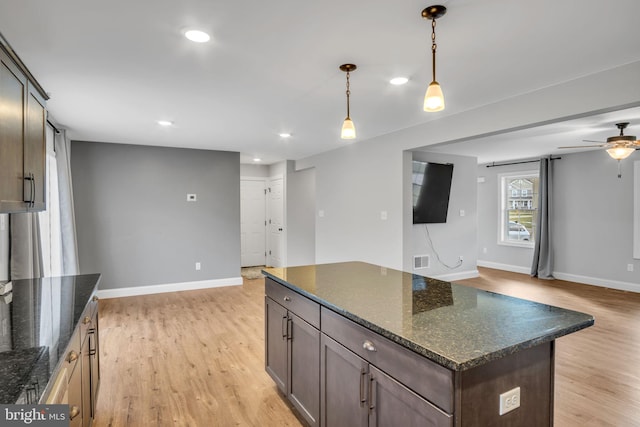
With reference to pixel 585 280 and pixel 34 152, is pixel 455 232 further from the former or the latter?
pixel 34 152

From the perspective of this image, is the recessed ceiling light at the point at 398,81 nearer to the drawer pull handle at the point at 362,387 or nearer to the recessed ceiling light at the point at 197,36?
the recessed ceiling light at the point at 197,36

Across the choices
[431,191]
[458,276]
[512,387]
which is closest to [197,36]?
[512,387]

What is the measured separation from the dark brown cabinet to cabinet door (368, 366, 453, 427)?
525 mm

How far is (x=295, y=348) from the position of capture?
2318mm

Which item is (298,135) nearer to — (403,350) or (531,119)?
(531,119)

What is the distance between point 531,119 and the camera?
10.6ft

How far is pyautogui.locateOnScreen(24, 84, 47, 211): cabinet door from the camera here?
1.96 meters

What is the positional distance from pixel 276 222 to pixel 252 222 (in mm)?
675

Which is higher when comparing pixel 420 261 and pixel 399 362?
pixel 399 362

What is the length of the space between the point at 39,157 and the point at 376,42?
219 cm

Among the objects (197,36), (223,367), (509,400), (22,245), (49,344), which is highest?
(197,36)

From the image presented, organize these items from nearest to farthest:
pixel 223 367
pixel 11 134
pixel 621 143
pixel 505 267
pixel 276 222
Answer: pixel 11 134 < pixel 223 367 < pixel 621 143 < pixel 505 267 < pixel 276 222

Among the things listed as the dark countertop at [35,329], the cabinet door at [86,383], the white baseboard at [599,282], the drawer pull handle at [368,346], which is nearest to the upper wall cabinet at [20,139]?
the dark countertop at [35,329]

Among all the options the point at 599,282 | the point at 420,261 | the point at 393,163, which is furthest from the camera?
the point at 599,282
